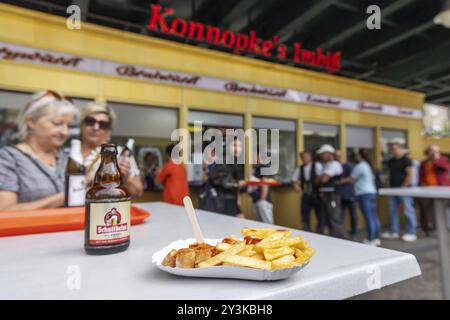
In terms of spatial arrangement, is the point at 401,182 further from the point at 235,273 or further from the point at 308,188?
the point at 235,273

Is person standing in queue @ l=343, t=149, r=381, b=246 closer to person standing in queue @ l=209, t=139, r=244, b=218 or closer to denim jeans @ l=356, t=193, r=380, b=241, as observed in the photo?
denim jeans @ l=356, t=193, r=380, b=241

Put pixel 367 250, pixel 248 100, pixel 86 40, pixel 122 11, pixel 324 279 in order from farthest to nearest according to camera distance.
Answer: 1. pixel 248 100
2. pixel 122 11
3. pixel 86 40
4. pixel 367 250
5. pixel 324 279

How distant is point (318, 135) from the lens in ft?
19.1

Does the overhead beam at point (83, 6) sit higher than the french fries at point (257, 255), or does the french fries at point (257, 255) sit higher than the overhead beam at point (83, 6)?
the overhead beam at point (83, 6)

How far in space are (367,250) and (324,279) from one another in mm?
288

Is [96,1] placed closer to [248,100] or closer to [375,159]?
[248,100]

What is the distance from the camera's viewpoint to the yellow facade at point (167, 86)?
342 cm

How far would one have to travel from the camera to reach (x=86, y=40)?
3754 millimetres

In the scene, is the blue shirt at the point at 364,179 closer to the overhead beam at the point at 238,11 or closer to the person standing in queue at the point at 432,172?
the person standing in queue at the point at 432,172

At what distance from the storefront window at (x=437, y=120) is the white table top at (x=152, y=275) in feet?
35.7

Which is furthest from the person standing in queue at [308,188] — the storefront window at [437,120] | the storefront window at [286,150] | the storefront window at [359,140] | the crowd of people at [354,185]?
the storefront window at [437,120]

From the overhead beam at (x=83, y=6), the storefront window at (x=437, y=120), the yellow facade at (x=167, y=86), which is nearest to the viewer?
the yellow facade at (x=167, y=86)

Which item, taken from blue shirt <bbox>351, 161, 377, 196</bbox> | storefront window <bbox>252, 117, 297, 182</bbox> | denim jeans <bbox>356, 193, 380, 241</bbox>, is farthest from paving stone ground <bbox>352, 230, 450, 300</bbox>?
storefront window <bbox>252, 117, 297, 182</bbox>

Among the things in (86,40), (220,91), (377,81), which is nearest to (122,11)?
(86,40)
